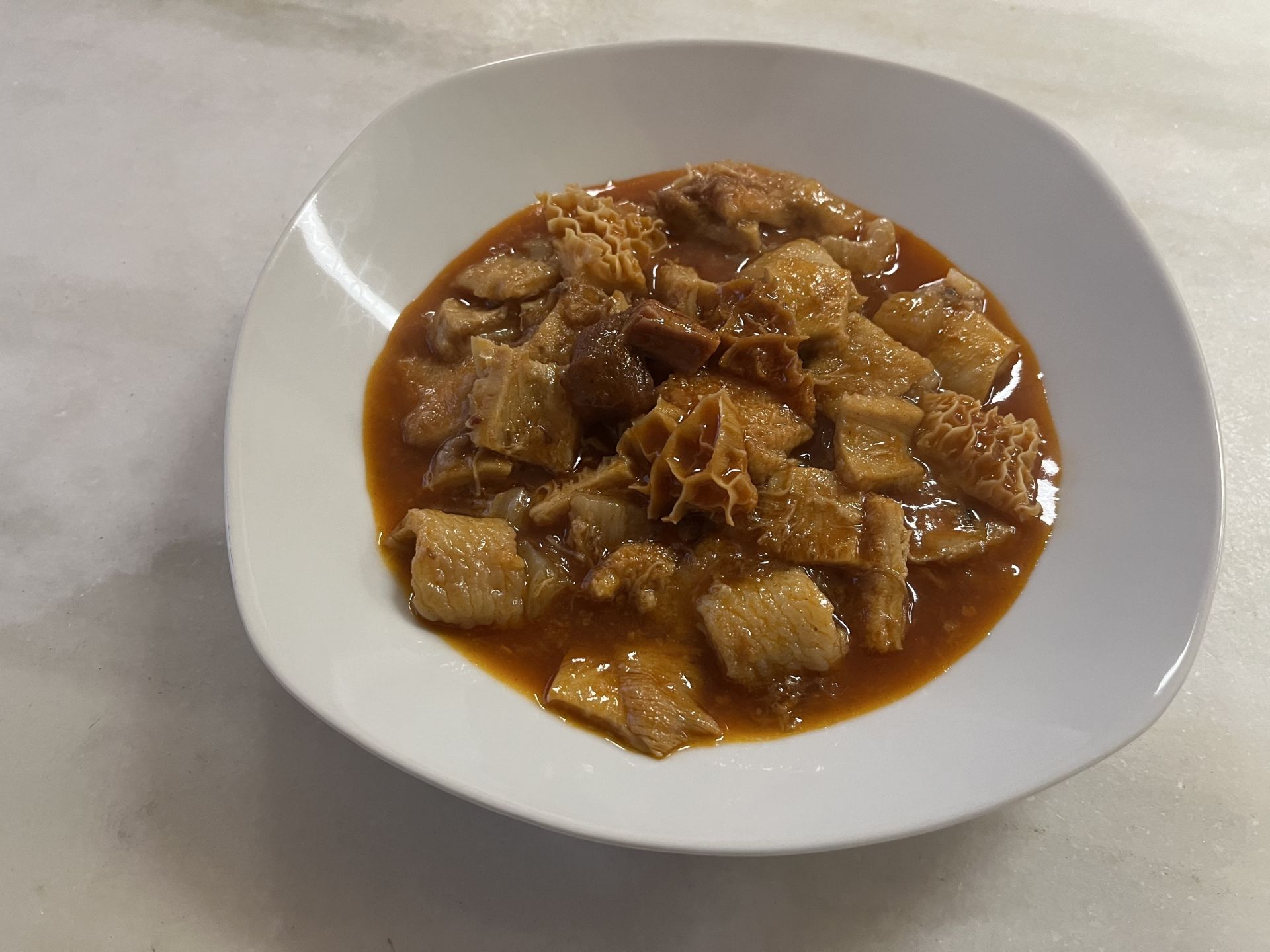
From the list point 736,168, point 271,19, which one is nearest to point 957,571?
point 736,168

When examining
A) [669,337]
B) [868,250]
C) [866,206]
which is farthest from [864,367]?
[866,206]

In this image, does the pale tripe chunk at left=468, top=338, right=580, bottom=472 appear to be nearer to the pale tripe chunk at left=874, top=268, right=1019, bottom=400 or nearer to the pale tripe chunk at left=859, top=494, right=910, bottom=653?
the pale tripe chunk at left=859, top=494, right=910, bottom=653

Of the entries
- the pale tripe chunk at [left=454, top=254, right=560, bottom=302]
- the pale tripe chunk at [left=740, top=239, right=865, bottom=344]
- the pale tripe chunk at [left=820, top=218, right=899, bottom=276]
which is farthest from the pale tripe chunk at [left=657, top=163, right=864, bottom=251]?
the pale tripe chunk at [left=454, top=254, right=560, bottom=302]

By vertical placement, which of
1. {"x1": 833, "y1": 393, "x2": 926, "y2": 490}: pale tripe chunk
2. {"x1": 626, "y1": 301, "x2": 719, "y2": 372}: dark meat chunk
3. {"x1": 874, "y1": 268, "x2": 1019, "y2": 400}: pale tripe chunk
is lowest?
{"x1": 833, "y1": 393, "x2": 926, "y2": 490}: pale tripe chunk

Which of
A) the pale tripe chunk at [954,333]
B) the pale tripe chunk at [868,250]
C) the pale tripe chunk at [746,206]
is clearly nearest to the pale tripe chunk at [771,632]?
the pale tripe chunk at [954,333]

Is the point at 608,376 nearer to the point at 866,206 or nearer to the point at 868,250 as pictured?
the point at 868,250

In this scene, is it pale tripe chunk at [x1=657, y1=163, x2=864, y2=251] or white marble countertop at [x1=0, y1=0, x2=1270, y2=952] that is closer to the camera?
white marble countertop at [x1=0, y1=0, x2=1270, y2=952]
